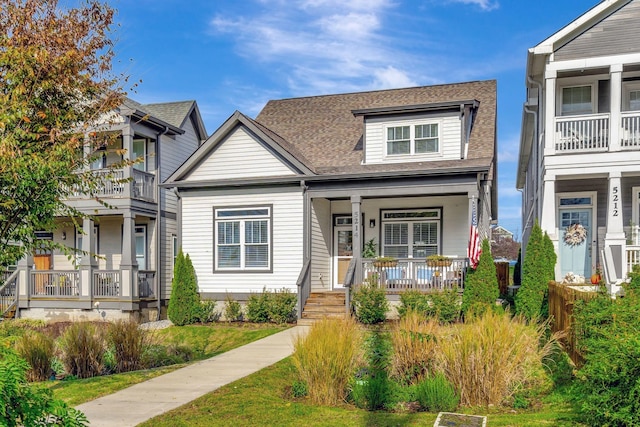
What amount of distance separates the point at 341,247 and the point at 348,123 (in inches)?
182

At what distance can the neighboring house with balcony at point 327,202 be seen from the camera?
15992mm

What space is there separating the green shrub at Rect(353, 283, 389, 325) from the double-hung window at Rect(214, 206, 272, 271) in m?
3.49

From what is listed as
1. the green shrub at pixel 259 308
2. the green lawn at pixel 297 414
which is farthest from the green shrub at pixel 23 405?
the green shrub at pixel 259 308

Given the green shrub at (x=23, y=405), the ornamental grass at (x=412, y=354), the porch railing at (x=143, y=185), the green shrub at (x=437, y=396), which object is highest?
the porch railing at (x=143, y=185)

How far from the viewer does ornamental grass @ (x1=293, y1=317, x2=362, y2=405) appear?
700 centimetres

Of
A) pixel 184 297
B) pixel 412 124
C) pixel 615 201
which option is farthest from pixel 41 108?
pixel 615 201

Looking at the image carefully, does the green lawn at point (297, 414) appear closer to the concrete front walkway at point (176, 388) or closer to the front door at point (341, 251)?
the concrete front walkway at point (176, 388)

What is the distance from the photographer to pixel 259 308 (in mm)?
15711

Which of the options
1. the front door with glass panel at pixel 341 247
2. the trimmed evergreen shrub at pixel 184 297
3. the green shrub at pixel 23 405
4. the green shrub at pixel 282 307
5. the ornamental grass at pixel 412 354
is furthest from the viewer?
the front door with glass panel at pixel 341 247

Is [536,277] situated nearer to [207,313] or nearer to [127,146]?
[207,313]

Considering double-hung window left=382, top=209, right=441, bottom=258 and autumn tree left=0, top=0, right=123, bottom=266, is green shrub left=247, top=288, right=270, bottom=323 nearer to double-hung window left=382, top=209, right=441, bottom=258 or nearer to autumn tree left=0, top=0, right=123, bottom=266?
double-hung window left=382, top=209, right=441, bottom=258

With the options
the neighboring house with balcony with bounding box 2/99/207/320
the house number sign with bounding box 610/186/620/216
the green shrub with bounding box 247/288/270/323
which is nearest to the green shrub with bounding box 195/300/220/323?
the green shrub with bounding box 247/288/270/323

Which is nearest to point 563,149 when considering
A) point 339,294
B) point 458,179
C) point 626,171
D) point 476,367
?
point 626,171

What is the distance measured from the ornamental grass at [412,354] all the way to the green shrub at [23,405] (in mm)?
4541
